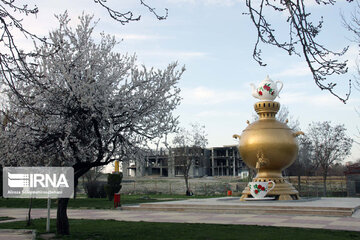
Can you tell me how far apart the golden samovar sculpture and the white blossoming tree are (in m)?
9.32

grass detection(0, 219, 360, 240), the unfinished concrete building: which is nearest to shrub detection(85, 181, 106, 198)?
grass detection(0, 219, 360, 240)

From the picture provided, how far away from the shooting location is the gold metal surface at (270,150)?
2031cm

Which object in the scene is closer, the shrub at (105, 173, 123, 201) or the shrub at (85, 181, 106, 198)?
the shrub at (105, 173, 123, 201)

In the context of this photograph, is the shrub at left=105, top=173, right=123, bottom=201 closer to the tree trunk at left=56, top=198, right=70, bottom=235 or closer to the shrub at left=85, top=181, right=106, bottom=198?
the shrub at left=85, top=181, right=106, bottom=198

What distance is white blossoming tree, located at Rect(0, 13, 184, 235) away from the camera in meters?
10.8

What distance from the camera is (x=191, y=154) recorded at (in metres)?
47.1

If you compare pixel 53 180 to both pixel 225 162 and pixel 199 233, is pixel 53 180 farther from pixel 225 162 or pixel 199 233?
pixel 225 162

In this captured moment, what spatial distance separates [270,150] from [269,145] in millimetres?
280

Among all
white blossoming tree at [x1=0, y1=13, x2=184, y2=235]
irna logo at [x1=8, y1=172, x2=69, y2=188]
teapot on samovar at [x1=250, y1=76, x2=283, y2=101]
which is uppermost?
teapot on samovar at [x1=250, y1=76, x2=283, y2=101]

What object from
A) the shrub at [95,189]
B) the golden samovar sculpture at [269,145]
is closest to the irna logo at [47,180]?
the golden samovar sculpture at [269,145]

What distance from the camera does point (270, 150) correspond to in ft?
66.7

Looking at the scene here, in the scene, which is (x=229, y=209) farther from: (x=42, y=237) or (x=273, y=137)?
(x=42, y=237)

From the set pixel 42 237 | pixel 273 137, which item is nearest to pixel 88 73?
pixel 42 237

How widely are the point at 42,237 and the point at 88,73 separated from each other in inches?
185
